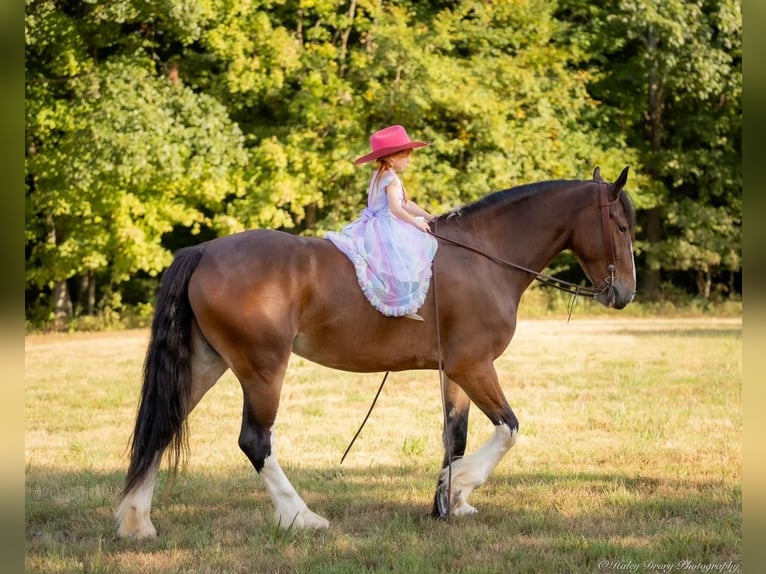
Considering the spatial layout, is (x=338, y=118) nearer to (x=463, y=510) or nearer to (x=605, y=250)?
(x=605, y=250)

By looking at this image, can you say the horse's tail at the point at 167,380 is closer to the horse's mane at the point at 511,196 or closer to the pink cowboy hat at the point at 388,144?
the pink cowboy hat at the point at 388,144

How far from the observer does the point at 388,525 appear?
18.2ft

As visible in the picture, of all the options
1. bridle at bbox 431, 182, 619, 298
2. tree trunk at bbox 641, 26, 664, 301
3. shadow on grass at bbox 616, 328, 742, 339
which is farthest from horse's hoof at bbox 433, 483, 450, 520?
tree trunk at bbox 641, 26, 664, 301

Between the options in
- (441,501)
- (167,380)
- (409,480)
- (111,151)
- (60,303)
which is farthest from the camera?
(60,303)

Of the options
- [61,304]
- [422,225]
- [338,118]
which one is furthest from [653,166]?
[422,225]

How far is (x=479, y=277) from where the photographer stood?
593cm

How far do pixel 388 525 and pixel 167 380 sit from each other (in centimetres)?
159

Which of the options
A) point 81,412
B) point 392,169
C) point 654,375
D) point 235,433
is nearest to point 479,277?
point 392,169

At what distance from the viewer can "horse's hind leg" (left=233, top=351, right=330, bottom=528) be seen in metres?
5.43

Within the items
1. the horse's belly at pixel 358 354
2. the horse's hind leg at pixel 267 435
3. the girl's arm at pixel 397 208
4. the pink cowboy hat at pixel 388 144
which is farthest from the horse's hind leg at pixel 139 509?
the pink cowboy hat at pixel 388 144

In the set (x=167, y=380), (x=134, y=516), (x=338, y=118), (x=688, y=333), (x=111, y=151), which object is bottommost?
(x=688, y=333)

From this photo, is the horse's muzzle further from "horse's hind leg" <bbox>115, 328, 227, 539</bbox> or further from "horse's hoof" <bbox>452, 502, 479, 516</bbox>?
"horse's hind leg" <bbox>115, 328, 227, 539</bbox>

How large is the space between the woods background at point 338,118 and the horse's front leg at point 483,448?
14.4m

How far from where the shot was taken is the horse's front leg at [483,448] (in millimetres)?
5703
